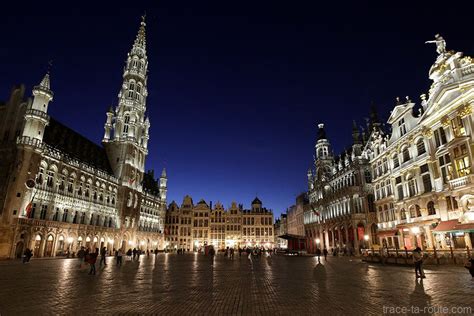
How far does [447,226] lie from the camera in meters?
27.9

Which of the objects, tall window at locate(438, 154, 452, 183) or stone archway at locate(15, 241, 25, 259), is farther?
stone archway at locate(15, 241, 25, 259)

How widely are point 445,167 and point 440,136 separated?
3.58 m

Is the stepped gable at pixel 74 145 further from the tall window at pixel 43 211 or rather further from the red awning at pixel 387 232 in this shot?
the red awning at pixel 387 232

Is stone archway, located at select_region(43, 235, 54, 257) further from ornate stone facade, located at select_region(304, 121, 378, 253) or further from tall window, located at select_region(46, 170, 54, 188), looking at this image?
ornate stone facade, located at select_region(304, 121, 378, 253)

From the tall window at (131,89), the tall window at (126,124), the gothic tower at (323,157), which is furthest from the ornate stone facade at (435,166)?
the tall window at (131,89)

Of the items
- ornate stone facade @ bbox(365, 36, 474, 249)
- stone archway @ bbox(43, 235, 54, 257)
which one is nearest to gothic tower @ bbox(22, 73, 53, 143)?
stone archway @ bbox(43, 235, 54, 257)

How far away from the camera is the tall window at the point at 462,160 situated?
26.9 m

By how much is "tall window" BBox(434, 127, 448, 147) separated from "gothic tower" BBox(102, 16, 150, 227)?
212ft

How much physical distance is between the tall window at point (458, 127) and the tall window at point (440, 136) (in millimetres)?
1773

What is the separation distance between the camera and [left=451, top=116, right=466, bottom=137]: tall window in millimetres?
27884

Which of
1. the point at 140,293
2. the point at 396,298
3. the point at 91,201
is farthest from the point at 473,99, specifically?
the point at 91,201

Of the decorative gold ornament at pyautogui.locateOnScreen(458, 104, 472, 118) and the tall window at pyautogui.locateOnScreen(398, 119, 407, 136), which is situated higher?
the tall window at pyautogui.locateOnScreen(398, 119, 407, 136)

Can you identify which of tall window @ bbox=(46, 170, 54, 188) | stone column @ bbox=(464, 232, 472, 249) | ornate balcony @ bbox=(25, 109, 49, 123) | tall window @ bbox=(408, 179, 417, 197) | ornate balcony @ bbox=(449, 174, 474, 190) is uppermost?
ornate balcony @ bbox=(25, 109, 49, 123)

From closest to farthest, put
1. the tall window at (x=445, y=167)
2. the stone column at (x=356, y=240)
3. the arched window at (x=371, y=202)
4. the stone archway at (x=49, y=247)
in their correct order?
the tall window at (x=445, y=167) → the stone archway at (x=49, y=247) → the stone column at (x=356, y=240) → the arched window at (x=371, y=202)
